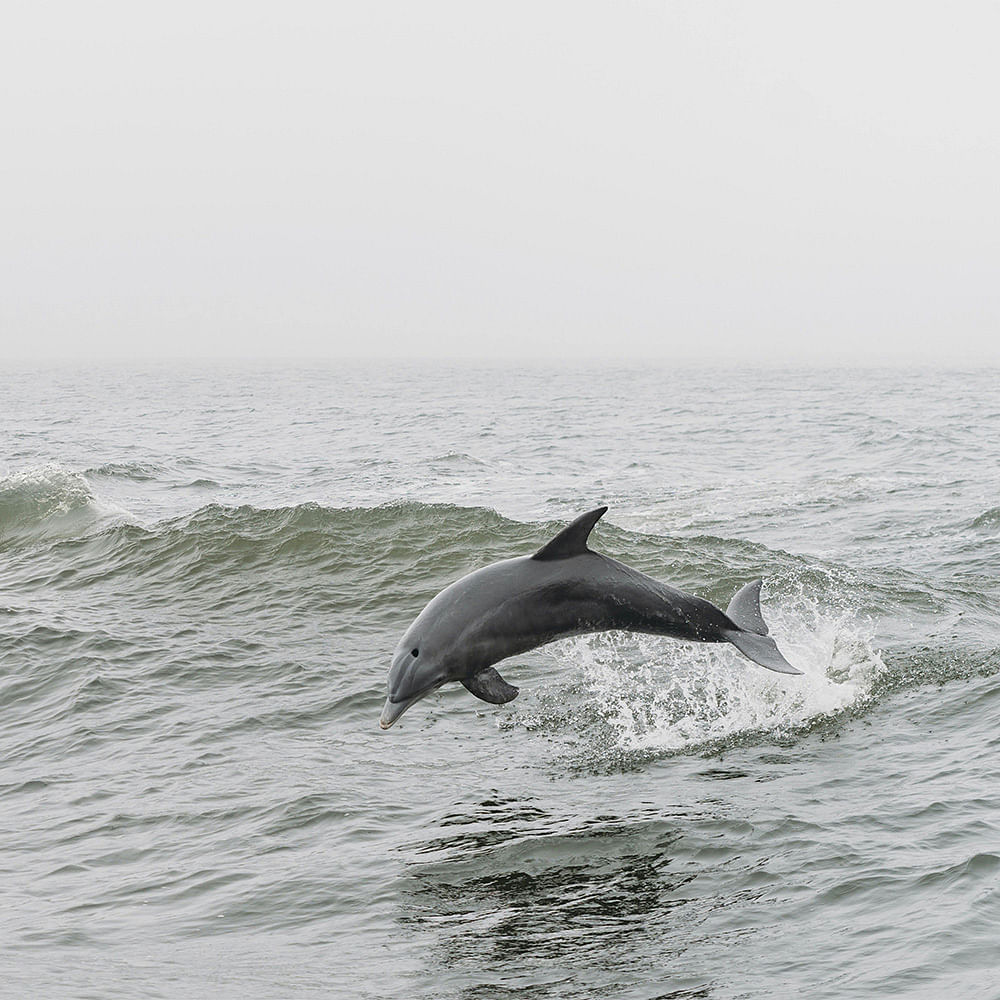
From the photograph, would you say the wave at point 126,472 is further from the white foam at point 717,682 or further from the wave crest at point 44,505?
the white foam at point 717,682

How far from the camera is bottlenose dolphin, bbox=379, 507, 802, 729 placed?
811 centimetres

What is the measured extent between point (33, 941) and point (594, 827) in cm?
379

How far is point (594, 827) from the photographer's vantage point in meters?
8.89

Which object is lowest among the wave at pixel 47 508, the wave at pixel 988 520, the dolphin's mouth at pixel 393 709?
the wave at pixel 47 508

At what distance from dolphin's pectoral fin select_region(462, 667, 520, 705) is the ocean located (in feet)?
3.67

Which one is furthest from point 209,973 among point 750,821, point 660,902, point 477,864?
point 750,821

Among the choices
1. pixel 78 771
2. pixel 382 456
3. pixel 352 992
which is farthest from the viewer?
pixel 382 456

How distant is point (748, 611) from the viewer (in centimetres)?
988

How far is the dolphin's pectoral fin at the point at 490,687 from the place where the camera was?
8.37 m

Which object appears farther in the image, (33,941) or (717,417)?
(717,417)

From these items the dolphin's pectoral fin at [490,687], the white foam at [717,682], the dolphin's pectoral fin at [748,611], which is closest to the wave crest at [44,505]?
the white foam at [717,682]

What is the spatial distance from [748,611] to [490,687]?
2549 mm

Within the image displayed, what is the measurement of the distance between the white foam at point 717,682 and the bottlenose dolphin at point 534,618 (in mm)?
1874

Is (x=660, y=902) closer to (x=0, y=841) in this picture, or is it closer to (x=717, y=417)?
(x=0, y=841)
